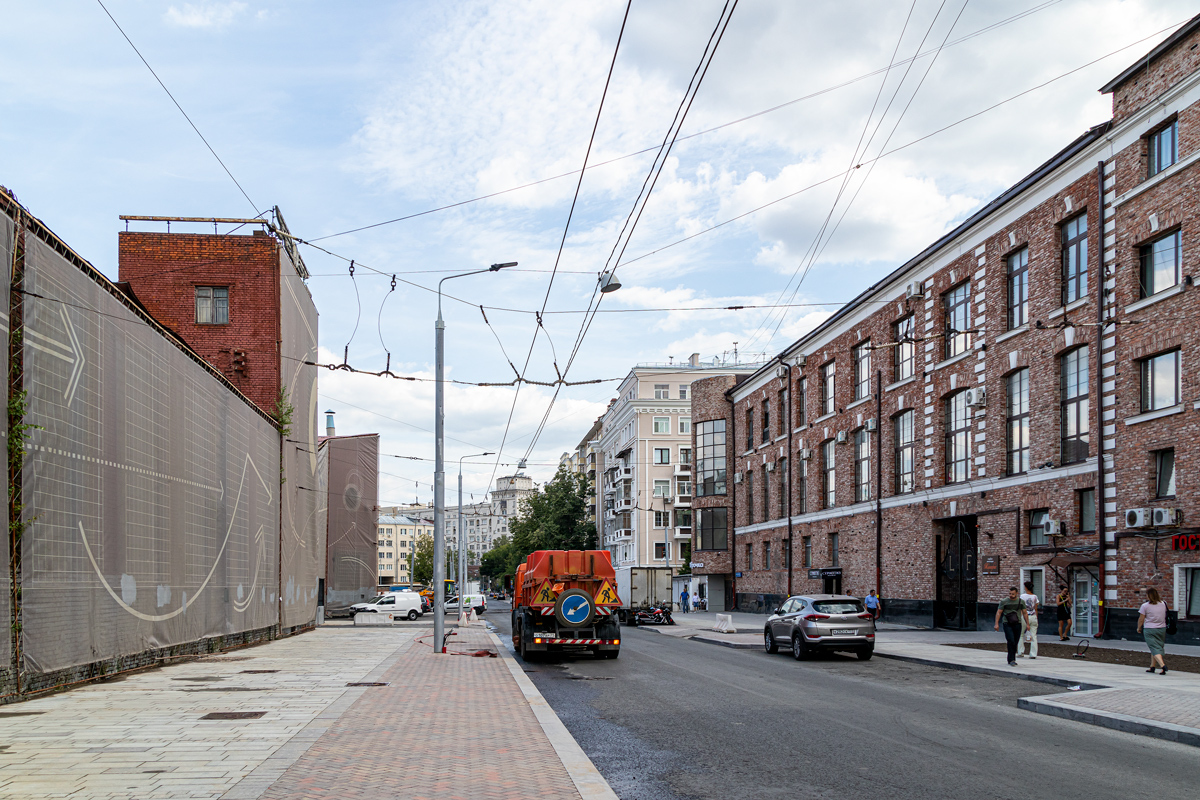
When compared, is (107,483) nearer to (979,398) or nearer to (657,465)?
(979,398)

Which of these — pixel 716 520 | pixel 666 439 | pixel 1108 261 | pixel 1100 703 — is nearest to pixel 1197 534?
pixel 1108 261

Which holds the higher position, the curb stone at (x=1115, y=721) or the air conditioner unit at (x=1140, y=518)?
the air conditioner unit at (x=1140, y=518)

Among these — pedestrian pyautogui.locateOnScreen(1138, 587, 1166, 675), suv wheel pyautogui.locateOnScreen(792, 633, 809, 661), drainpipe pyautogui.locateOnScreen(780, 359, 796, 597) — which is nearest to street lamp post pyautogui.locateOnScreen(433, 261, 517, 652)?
suv wheel pyautogui.locateOnScreen(792, 633, 809, 661)

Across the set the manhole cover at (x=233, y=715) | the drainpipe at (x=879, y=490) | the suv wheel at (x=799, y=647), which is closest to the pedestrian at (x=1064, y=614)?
the suv wheel at (x=799, y=647)

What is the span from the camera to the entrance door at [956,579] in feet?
110

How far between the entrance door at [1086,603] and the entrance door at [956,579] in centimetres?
635

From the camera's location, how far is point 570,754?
9094mm

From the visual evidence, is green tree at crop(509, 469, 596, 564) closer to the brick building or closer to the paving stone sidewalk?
the brick building

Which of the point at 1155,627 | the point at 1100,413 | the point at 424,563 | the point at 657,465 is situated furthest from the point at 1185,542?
the point at 424,563

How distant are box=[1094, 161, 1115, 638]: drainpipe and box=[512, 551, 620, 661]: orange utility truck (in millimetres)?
12343

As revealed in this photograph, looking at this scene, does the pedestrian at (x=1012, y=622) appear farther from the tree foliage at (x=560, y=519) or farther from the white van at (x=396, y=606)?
the tree foliage at (x=560, y=519)

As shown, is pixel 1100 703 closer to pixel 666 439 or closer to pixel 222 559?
pixel 222 559

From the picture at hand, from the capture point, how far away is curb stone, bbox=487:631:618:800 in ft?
24.4

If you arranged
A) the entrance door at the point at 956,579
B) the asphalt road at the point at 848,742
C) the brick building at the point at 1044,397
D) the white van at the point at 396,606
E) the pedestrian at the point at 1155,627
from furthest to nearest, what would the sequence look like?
1. the white van at the point at 396,606
2. the entrance door at the point at 956,579
3. the brick building at the point at 1044,397
4. the pedestrian at the point at 1155,627
5. the asphalt road at the point at 848,742
